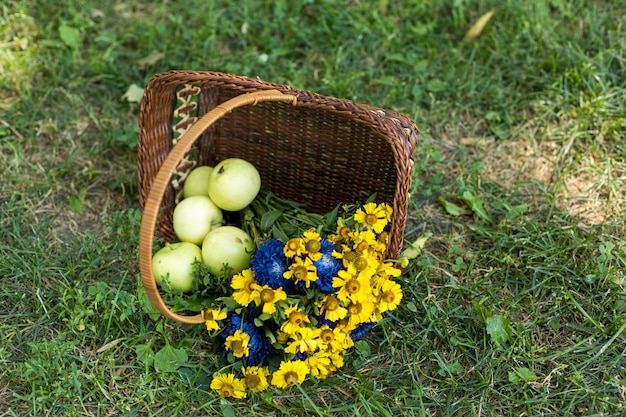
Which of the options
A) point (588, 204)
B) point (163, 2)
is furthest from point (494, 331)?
point (163, 2)

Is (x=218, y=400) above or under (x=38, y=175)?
under

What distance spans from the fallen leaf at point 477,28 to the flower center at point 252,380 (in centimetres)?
193

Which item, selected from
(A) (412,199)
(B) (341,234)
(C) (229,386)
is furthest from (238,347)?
(A) (412,199)

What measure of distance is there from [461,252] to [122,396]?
1209 millimetres

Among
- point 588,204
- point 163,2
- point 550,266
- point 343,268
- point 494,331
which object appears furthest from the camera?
point 163,2

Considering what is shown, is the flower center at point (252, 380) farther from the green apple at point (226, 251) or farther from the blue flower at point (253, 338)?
the green apple at point (226, 251)

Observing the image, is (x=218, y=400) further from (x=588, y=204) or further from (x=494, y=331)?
(x=588, y=204)

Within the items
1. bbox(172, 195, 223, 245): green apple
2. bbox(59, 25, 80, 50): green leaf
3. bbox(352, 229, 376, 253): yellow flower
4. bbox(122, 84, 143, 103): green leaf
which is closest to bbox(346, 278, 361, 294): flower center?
bbox(352, 229, 376, 253): yellow flower

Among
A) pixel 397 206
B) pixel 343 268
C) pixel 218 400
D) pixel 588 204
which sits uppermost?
pixel 397 206

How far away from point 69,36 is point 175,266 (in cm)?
149

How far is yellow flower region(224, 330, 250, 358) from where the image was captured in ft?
6.43

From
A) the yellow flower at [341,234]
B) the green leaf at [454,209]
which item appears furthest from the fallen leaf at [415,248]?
the yellow flower at [341,234]

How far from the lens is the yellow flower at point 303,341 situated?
6.25 feet

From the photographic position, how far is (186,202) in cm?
234
